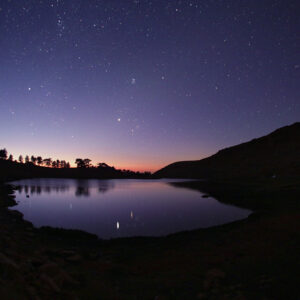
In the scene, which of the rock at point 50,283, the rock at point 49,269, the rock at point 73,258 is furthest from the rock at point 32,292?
the rock at point 73,258

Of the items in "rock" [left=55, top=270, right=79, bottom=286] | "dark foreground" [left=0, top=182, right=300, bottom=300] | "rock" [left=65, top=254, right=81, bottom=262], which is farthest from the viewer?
"rock" [left=65, top=254, right=81, bottom=262]

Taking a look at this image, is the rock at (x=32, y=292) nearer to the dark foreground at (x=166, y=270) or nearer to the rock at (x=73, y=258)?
the dark foreground at (x=166, y=270)

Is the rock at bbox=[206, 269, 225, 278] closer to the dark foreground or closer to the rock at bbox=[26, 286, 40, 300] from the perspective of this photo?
the dark foreground

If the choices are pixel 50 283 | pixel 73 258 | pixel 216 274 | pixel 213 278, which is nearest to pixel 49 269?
pixel 50 283

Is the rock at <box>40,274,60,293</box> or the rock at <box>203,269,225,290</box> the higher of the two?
the rock at <box>40,274,60,293</box>

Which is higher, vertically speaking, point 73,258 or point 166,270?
point 73,258

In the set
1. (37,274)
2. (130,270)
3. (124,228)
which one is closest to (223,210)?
(124,228)

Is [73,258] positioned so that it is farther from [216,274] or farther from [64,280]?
[216,274]

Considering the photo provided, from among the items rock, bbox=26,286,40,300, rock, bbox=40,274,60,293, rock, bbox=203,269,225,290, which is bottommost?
rock, bbox=203,269,225,290

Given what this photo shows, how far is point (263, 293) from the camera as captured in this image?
9141mm

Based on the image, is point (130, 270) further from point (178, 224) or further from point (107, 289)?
point (178, 224)

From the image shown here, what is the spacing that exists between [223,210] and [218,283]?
3352 centimetres

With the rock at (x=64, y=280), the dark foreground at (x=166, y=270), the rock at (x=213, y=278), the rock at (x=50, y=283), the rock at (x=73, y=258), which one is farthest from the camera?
the rock at (x=73, y=258)

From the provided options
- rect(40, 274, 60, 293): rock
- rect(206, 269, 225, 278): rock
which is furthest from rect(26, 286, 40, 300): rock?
rect(206, 269, 225, 278): rock
